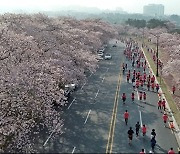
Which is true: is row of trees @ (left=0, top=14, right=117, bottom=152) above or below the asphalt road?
above

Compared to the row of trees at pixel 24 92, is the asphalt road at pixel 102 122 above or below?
below

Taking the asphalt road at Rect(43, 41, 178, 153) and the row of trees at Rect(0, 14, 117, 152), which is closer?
the row of trees at Rect(0, 14, 117, 152)

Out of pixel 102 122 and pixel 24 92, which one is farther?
pixel 102 122

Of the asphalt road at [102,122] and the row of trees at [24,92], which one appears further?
the asphalt road at [102,122]

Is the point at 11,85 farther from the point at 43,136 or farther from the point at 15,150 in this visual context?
the point at 43,136

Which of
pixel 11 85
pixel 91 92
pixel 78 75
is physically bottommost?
pixel 91 92

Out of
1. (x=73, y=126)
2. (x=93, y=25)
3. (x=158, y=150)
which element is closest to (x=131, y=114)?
(x=73, y=126)

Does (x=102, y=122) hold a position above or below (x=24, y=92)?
below

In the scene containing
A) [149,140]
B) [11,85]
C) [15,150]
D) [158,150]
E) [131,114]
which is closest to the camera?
[11,85]
